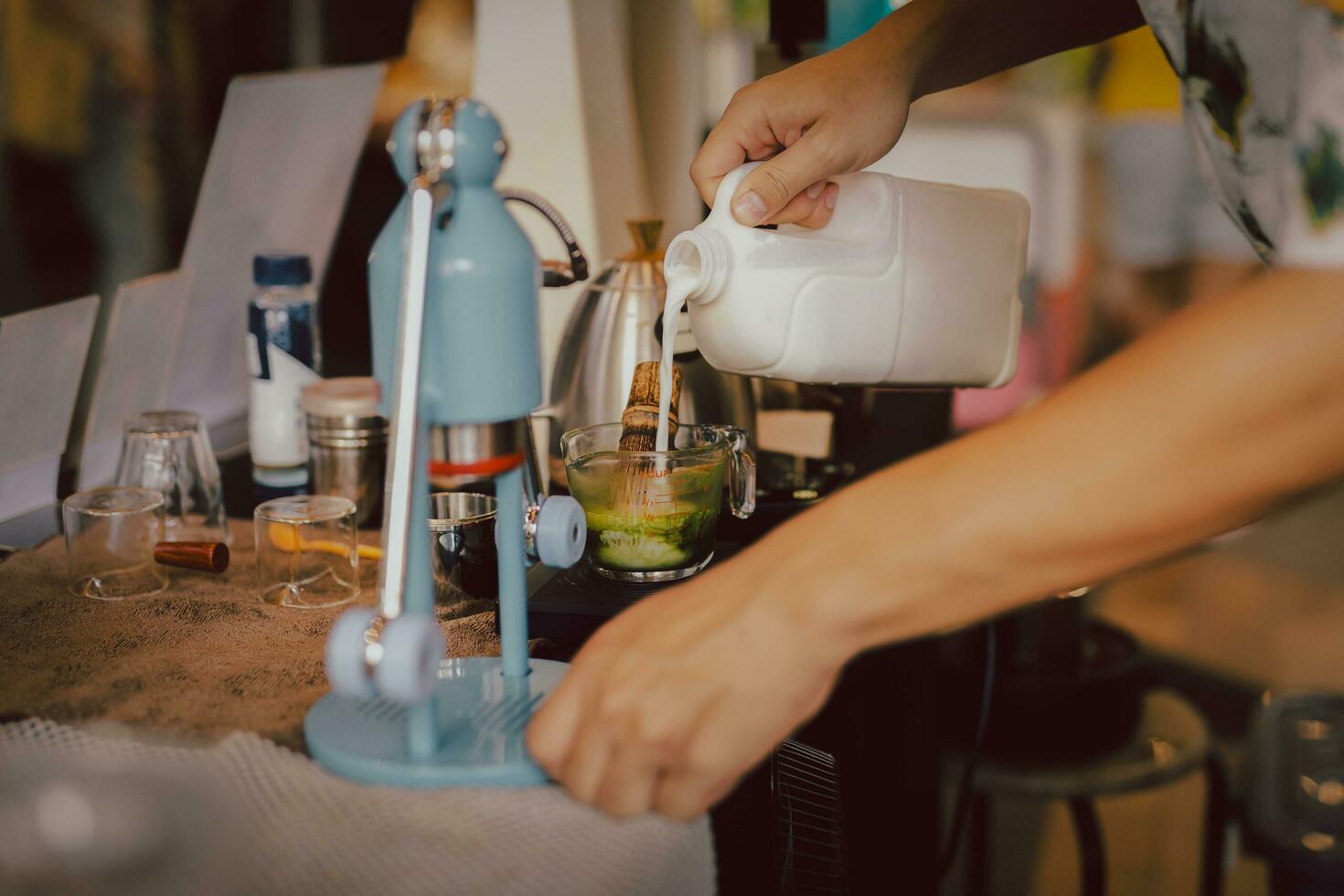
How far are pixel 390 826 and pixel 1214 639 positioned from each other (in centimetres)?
237

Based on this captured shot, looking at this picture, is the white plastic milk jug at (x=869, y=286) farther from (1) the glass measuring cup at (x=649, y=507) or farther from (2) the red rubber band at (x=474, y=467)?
(2) the red rubber band at (x=474, y=467)

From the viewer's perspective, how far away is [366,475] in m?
1.05

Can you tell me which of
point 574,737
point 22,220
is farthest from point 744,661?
point 22,220

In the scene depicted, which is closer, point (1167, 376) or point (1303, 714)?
point (1167, 376)

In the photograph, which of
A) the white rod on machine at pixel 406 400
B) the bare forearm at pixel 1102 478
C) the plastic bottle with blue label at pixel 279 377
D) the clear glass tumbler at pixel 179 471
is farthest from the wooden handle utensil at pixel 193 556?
the bare forearm at pixel 1102 478

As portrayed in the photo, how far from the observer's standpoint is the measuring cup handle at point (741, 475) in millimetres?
868

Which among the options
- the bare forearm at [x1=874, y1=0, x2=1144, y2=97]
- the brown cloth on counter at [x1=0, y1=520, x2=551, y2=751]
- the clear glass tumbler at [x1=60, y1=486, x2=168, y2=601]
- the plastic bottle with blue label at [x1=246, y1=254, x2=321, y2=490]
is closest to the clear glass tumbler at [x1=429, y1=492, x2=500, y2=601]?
the brown cloth on counter at [x1=0, y1=520, x2=551, y2=751]

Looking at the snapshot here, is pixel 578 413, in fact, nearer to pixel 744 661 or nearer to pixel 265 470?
pixel 265 470

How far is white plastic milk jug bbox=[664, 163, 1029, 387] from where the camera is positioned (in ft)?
2.67

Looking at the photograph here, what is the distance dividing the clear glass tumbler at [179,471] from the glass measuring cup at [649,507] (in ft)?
1.24

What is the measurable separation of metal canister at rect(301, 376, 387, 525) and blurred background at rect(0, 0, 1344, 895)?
30 cm

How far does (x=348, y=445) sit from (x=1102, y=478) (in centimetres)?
73

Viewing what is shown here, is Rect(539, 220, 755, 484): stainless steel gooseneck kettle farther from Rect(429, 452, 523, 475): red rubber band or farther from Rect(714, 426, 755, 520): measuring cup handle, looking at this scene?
Rect(429, 452, 523, 475): red rubber band

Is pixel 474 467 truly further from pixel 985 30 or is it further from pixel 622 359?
pixel 985 30
